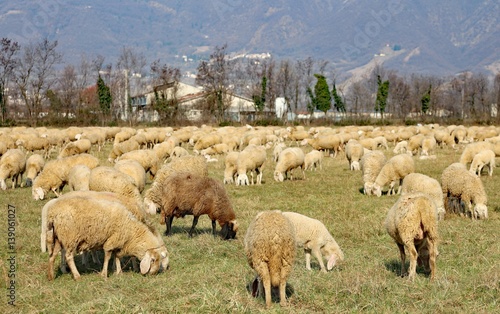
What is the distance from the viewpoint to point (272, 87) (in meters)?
89.7

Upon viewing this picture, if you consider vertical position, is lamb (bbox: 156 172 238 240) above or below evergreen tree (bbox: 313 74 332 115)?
below

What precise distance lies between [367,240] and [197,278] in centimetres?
465

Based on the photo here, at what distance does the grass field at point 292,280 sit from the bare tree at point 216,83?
61.7 metres

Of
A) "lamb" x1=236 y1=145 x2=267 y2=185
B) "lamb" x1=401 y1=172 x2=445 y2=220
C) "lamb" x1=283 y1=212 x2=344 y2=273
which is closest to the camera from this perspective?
"lamb" x1=283 y1=212 x2=344 y2=273

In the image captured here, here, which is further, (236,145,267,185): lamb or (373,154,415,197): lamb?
(236,145,267,185): lamb

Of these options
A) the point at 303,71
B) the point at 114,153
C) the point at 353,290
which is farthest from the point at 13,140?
the point at 303,71

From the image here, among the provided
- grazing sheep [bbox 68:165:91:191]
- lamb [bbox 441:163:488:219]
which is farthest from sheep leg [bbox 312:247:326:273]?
grazing sheep [bbox 68:165:91:191]

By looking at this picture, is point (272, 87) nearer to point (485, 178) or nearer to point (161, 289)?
point (485, 178)

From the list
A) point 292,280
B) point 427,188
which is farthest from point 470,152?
point 292,280

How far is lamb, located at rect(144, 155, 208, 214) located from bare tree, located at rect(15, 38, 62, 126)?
5613 cm

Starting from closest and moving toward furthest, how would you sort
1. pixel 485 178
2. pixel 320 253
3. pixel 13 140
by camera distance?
pixel 320 253
pixel 485 178
pixel 13 140

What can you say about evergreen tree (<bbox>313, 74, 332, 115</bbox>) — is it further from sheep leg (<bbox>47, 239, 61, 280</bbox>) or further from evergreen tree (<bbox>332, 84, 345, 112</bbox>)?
sheep leg (<bbox>47, 239, 61, 280</bbox>)

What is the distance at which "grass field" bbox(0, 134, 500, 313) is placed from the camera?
723cm

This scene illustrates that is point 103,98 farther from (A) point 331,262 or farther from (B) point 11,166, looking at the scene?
(A) point 331,262
